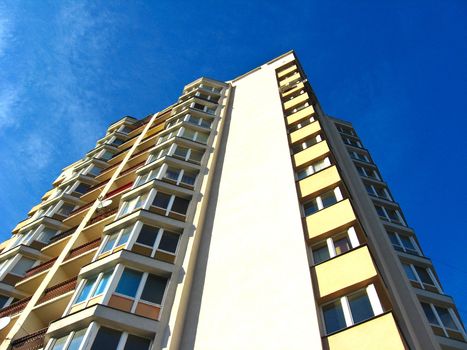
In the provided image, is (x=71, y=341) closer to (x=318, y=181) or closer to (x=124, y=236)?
(x=124, y=236)

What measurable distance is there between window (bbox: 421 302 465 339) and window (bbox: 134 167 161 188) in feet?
50.0

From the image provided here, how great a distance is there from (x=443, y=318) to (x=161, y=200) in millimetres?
14689

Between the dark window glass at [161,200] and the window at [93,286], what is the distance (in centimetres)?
499

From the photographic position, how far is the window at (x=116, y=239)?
59.5 ft

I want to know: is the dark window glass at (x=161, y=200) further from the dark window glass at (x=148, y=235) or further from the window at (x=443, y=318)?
the window at (x=443, y=318)

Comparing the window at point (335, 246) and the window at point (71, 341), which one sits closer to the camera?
the window at point (71, 341)

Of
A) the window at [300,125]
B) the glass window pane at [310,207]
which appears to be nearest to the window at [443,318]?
the glass window pane at [310,207]

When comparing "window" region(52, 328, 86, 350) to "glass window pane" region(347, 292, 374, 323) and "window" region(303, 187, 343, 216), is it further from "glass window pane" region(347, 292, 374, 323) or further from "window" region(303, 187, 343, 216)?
"window" region(303, 187, 343, 216)

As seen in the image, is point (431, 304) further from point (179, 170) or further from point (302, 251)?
point (179, 170)

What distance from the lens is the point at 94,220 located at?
2358cm

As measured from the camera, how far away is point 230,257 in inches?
653

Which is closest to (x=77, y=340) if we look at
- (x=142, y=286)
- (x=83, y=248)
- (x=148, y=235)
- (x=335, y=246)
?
(x=142, y=286)

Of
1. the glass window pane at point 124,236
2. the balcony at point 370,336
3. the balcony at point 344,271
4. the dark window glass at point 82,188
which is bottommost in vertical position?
the balcony at point 370,336

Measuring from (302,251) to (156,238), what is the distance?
6.50 metres
